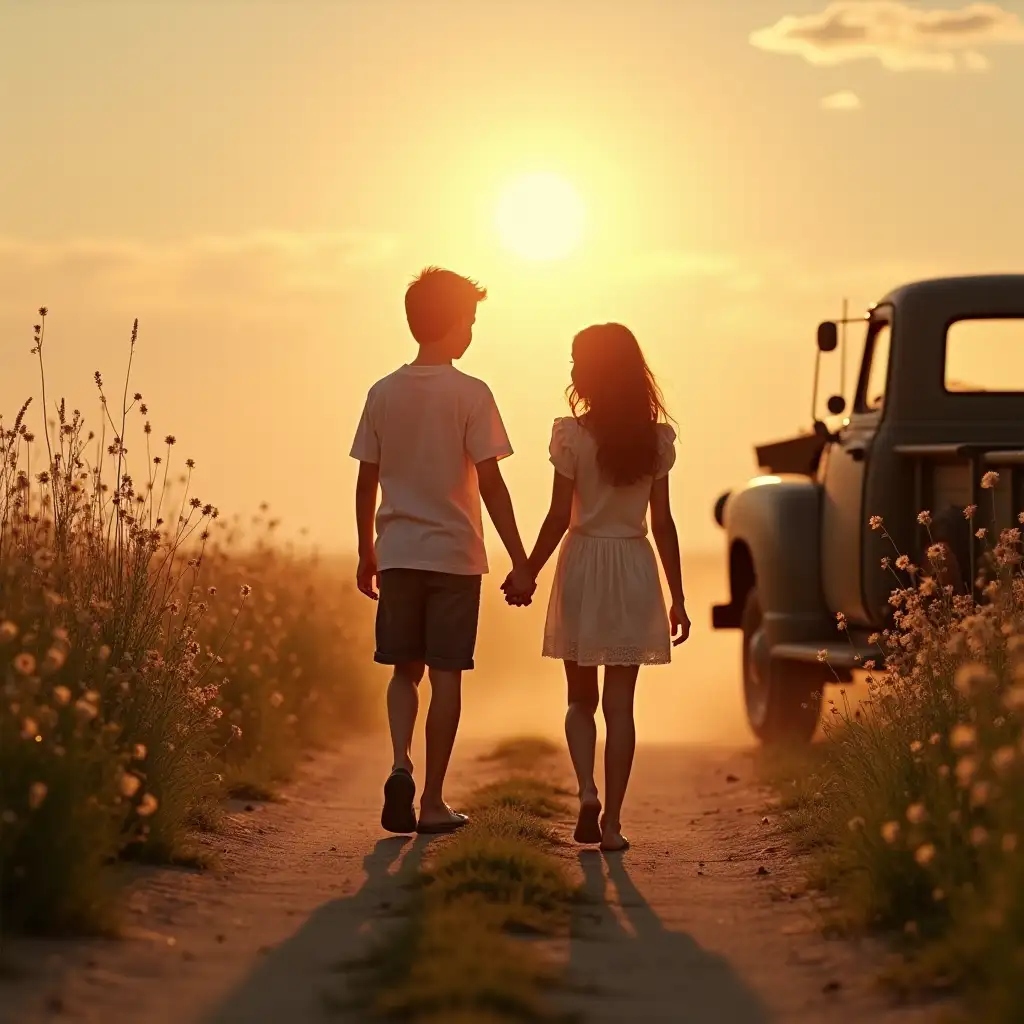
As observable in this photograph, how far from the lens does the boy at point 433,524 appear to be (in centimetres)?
805

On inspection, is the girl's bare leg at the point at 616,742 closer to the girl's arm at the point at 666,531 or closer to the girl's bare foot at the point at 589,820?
the girl's bare foot at the point at 589,820

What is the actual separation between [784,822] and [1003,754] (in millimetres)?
4207

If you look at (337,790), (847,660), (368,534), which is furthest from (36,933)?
(847,660)

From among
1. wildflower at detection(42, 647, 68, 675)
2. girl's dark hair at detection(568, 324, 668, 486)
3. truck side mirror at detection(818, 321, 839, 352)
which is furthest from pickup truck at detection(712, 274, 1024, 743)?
wildflower at detection(42, 647, 68, 675)

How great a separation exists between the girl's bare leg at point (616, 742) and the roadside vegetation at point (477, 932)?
26 cm

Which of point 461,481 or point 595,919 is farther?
point 461,481

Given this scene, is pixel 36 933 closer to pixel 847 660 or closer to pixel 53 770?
pixel 53 770

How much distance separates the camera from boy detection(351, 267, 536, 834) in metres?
8.05

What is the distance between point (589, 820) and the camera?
7.96 m

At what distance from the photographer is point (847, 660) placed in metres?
10.8

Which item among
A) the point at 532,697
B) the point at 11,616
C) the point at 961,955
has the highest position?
the point at 11,616

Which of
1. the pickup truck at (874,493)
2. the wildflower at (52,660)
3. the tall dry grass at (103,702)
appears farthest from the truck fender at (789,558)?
the wildflower at (52,660)

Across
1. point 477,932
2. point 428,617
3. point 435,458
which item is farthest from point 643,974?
point 435,458

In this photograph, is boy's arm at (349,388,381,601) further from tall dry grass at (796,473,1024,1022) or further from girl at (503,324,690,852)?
tall dry grass at (796,473,1024,1022)
